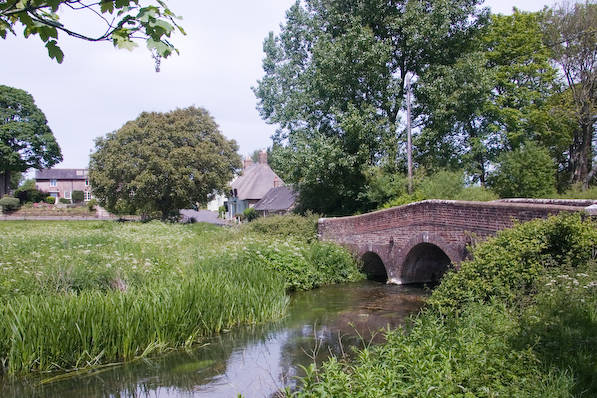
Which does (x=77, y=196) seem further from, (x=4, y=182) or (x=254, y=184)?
(x=254, y=184)

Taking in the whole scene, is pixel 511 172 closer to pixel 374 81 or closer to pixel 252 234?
pixel 374 81

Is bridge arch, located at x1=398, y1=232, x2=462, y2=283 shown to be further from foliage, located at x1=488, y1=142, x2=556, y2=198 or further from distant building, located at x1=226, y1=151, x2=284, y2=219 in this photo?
distant building, located at x1=226, y1=151, x2=284, y2=219

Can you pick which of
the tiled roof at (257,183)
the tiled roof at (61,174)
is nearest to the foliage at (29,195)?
the tiled roof at (61,174)

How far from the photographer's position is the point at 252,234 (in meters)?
20.0

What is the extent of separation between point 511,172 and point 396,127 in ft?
17.3

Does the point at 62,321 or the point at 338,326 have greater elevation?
the point at 62,321

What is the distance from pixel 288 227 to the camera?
→ 20875 millimetres

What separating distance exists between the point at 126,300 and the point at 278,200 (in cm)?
3656

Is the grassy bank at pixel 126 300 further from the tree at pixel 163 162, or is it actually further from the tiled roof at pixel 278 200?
the tiled roof at pixel 278 200

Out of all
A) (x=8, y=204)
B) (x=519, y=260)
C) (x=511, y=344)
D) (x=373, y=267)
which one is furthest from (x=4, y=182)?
(x=511, y=344)

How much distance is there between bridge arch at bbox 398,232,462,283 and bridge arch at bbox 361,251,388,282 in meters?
1.73

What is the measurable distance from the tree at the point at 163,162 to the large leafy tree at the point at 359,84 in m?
13.1

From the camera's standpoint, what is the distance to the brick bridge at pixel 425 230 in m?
10.8

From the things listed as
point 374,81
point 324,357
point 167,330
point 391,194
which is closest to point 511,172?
point 391,194
